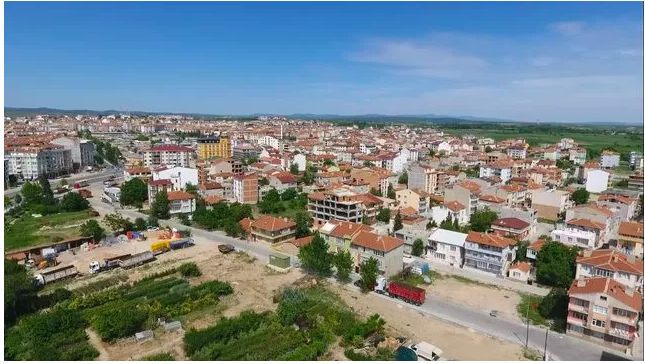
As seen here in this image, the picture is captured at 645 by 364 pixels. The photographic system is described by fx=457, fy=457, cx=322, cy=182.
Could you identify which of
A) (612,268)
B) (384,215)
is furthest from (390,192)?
(612,268)

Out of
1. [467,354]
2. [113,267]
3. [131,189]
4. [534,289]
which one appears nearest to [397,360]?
[467,354]

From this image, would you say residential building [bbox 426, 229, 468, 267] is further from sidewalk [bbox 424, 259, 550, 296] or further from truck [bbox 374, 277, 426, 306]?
truck [bbox 374, 277, 426, 306]

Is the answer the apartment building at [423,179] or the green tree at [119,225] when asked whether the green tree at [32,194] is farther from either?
the apartment building at [423,179]

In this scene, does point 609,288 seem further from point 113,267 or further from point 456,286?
point 113,267

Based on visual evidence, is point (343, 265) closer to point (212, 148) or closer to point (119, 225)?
point (119, 225)

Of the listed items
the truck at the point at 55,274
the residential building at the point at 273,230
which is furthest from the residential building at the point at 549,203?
the truck at the point at 55,274

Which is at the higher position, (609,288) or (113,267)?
(609,288)
